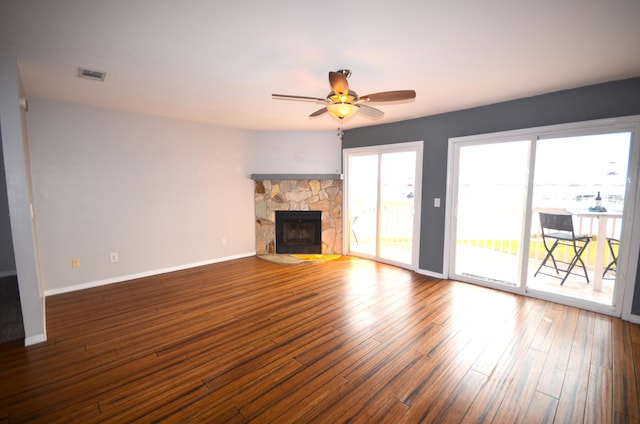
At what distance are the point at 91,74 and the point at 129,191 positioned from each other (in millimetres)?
1801

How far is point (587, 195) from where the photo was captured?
3.10 m

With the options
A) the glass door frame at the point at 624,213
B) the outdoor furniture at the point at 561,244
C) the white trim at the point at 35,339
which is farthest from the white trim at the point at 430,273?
the white trim at the point at 35,339

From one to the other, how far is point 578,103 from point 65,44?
4820 mm

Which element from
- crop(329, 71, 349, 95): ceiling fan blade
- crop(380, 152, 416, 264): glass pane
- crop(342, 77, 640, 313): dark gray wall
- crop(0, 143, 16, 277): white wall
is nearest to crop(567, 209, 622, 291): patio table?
crop(342, 77, 640, 313): dark gray wall

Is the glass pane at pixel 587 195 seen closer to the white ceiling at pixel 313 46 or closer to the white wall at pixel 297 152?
the white ceiling at pixel 313 46

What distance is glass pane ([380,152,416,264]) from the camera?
4547mm

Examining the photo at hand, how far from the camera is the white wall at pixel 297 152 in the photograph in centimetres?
525

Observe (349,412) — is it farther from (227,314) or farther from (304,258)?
(304,258)

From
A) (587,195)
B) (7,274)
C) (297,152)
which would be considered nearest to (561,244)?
(587,195)

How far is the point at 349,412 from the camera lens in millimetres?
1681

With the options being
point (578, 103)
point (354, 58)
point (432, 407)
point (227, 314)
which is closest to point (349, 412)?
point (432, 407)

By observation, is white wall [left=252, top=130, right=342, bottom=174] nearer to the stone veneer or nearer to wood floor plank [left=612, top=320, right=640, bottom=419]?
the stone veneer

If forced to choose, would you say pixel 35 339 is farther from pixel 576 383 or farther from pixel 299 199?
pixel 576 383

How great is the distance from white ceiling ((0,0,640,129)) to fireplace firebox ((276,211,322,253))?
2.65m
